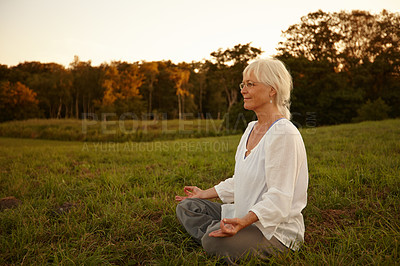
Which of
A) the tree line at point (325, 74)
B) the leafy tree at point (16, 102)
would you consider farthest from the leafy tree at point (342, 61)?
the leafy tree at point (16, 102)

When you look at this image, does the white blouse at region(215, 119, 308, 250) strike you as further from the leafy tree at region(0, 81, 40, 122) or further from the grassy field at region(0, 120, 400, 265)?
the leafy tree at region(0, 81, 40, 122)

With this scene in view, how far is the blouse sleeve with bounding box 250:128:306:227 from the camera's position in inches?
67.3

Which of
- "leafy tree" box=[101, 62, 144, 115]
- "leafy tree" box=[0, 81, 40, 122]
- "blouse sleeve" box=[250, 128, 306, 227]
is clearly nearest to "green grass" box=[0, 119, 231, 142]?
"leafy tree" box=[0, 81, 40, 122]

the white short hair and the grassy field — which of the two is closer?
the white short hair

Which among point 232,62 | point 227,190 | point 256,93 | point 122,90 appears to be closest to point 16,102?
point 122,90

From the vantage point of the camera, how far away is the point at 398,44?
82.4 ft

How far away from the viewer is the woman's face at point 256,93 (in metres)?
1.97

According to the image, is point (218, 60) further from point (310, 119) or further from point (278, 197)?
point (278, 197)

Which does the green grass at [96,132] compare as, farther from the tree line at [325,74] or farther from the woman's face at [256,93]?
the woman's face at [256,93]

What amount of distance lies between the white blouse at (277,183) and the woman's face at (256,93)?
0.20m

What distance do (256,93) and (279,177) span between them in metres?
0.60

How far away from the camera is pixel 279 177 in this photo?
1741 mm

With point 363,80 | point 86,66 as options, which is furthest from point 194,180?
point 86,66

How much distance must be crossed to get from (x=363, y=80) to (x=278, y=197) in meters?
26.9
